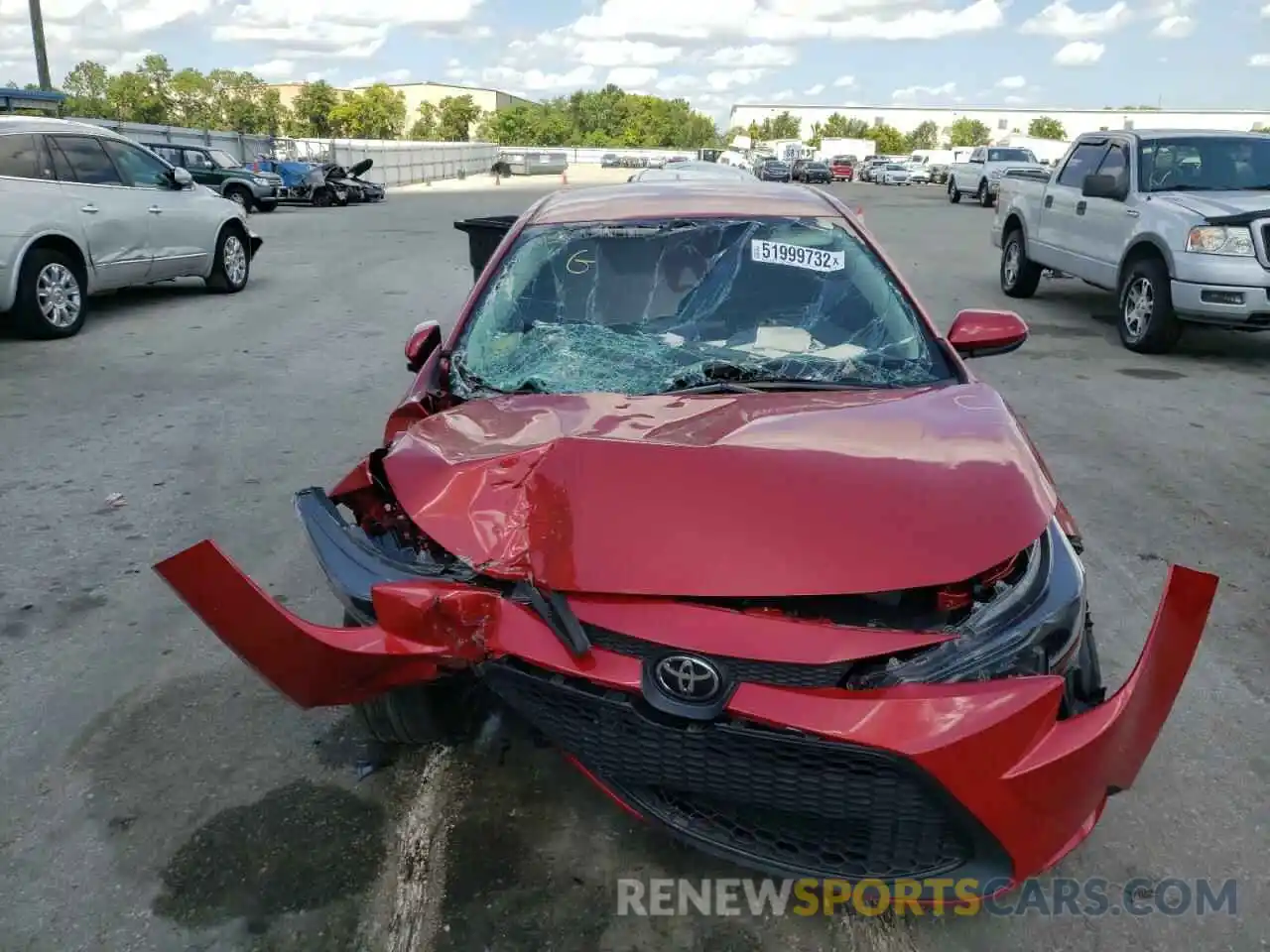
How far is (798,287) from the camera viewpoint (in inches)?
145

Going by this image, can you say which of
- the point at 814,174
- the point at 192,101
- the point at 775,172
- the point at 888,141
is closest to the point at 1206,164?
the point at 775,172

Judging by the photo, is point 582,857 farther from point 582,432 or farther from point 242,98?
point 242,98

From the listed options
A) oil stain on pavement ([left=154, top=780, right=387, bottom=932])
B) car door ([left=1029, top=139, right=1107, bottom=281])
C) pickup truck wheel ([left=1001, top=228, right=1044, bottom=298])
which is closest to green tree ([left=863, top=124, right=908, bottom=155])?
pickup truck wheel ([left=1001, top=228, right=1044, bottom=298])

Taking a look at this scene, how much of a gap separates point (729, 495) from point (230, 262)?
35.9 ft

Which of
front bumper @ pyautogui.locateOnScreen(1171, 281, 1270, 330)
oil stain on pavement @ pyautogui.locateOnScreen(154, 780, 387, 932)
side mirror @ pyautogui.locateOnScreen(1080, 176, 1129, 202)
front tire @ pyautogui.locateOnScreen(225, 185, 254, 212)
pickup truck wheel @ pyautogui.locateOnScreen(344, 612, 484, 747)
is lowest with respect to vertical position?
oil stain on pavement @ pyautogui.locateOnScreen(154, 780, 387, 932)

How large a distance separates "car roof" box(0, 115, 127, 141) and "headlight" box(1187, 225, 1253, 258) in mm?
9867

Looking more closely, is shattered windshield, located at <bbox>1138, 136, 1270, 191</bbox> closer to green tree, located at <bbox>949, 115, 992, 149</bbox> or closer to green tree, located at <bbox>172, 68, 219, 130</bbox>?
green tree, located at <bbox>172, 68, 219, 130</bbox>

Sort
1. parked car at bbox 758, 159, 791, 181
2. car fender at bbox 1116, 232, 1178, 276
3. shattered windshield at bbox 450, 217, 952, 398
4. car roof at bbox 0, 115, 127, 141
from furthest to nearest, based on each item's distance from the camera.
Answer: parked car at bbox 758, 159, 791, 181, car roof at bbox 0, 115, 127, 141, car fender at bbox 1116, 232, 1178, 276, shattered windshield at bbox 450, 217, 952, 398

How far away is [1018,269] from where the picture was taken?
1180 cm

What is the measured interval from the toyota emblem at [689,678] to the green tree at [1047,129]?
120 meters

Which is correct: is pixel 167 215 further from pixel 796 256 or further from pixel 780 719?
pixel 780 719

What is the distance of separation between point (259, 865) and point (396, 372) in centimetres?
569

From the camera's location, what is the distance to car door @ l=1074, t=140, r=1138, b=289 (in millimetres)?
9203

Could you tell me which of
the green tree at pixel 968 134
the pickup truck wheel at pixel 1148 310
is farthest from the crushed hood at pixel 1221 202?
the green tree at pixel 968 134
